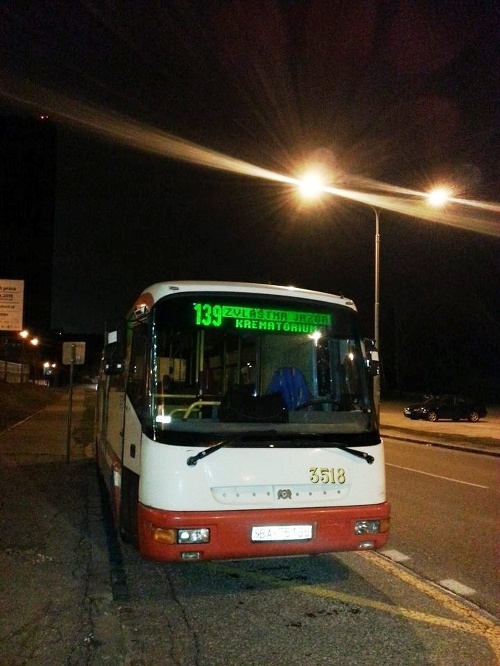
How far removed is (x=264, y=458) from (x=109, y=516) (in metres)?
4.19

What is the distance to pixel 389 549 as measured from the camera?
6.70 metres

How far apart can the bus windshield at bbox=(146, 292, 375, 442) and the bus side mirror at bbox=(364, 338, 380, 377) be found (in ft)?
0.21

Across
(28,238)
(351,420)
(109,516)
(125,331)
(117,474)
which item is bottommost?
(109,516)

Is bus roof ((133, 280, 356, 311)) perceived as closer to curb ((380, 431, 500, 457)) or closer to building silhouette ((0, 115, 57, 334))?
curb ((380, 431, 500, 457))

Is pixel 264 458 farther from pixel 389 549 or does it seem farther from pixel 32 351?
pixel 32 351

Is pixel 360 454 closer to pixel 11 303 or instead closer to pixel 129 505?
pixel 129 505

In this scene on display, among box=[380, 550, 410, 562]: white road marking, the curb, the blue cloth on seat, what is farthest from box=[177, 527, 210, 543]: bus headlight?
the curb

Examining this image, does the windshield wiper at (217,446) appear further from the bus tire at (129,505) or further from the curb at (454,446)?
the curb at (454,446)

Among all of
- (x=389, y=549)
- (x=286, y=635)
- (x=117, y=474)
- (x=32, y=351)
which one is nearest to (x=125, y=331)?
(x=117, y=474)

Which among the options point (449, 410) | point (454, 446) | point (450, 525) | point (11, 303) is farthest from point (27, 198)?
point (450, 525)

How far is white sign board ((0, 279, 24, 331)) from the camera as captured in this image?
102ft

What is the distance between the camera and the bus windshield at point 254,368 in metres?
5.09

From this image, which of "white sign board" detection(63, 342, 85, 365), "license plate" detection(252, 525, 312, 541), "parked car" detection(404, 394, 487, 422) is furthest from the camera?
"parked car" detection(404, 394, 487, 422)

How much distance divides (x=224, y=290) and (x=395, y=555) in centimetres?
333
